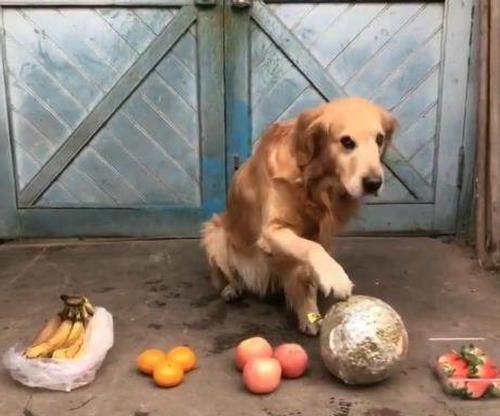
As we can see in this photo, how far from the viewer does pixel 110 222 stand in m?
4.30

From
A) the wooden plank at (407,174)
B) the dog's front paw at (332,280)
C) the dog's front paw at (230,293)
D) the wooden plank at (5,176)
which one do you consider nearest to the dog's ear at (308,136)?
the dog's front paw at (332,280)

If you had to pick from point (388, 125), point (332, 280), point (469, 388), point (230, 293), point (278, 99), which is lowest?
point (469, 388)

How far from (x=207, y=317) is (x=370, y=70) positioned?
77.9 inches

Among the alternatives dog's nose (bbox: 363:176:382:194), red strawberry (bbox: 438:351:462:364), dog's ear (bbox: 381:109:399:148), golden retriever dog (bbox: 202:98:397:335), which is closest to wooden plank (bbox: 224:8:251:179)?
golden retriever dog (bbox: 202:98:397:335)

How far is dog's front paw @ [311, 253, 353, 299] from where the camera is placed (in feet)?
7.82

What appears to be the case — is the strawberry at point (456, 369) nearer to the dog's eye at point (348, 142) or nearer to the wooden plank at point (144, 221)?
the dog's eye at point (348, 142)

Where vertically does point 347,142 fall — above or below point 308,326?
above

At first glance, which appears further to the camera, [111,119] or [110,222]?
[110,222]

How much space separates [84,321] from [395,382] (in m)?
1.24

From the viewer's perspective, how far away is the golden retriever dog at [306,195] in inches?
98.9

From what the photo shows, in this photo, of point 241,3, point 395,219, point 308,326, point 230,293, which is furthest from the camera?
point 395,219

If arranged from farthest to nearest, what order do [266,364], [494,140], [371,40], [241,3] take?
1. [371,40]
2. [241,3]
3. [494,140]
4. [266,364]

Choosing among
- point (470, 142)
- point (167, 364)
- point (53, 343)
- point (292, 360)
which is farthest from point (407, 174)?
point (53, 343)

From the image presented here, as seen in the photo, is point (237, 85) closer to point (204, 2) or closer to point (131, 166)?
point (204, 2)
